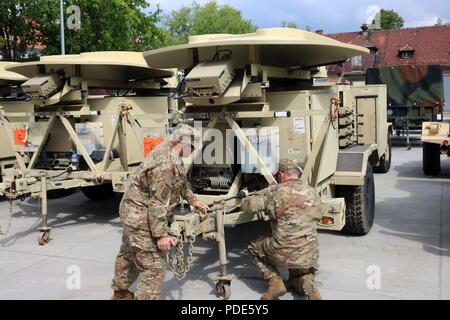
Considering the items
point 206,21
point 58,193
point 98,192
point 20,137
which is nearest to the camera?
point 20,137

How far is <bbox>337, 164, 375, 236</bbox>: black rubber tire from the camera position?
18.9 ft

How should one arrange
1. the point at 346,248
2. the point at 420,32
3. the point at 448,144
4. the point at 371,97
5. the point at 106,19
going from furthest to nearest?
the point at 420,32, the point at 106,19, the point at 448,144, the point at 371,97, the point at 346,248

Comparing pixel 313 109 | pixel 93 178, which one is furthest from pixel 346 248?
pixel 93 178

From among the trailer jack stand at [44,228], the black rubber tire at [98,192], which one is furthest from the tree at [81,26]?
the trailer jack stand at [44,228]

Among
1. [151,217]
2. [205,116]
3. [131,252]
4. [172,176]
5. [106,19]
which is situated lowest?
[131,252]

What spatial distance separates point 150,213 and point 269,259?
116 centimetres

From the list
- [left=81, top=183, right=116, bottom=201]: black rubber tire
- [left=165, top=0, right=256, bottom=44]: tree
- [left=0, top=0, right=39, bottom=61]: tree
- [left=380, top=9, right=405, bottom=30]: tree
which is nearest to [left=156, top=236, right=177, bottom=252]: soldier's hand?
[left=81, top=183, right=116, bottom=201]: black rubber tire

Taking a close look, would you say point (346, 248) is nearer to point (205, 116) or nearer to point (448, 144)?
point (205, 116)

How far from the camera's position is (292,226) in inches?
164

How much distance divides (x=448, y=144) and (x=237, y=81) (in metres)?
5.36

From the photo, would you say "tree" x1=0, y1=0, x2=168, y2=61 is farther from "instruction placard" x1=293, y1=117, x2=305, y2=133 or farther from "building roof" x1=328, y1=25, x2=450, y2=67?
"building roof" x1=328, y1=25, x2=450, y2=67

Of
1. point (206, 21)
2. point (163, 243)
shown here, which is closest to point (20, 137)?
point (163, 243)

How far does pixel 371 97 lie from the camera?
801 cm

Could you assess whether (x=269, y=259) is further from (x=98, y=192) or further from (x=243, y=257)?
(x=98, y=192)
